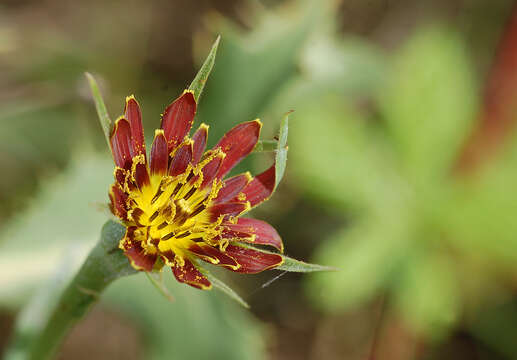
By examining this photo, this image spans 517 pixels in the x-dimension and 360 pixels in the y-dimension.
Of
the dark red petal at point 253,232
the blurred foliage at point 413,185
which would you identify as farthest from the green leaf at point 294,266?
the blurred foliage at point 413,185

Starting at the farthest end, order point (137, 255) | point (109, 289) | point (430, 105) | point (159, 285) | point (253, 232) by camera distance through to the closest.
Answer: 1. point (430, 105)
2. point (109, 289)
3. point (253, 232)
4. point (137, 255)
5. point (159, 285)

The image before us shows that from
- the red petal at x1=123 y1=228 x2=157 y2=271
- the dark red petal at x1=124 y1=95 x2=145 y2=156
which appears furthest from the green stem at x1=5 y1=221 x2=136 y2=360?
the dark red petal at x1=124 y1=95 x2=145 y2=156

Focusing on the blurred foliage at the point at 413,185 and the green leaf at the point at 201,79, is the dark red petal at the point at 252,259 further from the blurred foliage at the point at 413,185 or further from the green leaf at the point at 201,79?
the blurred foliage at the point at 413,185

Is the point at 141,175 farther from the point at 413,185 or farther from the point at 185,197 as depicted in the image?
the point at 413,185

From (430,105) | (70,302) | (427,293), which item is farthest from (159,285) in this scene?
(430,105)

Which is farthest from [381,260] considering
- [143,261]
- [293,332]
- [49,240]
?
[143,261]

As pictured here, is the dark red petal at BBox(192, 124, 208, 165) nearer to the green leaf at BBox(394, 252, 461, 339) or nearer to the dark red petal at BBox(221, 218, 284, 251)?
the dark red petal at BBox(221, 218, 284, 251)

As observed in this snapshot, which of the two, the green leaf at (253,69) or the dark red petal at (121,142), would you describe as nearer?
the dark red petal at (121,142)
